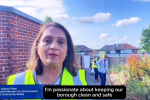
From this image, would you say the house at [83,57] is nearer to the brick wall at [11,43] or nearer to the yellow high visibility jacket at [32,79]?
the brick wall at [11,43]

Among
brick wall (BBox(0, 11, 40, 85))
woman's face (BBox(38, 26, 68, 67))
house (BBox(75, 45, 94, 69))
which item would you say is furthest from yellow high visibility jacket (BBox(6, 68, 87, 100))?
house (BBox(75, 45, 94, 69))

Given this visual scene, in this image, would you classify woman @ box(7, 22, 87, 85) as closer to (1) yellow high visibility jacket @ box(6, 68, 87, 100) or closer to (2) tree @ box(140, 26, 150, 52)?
(1) yellow high visibility jacket @ box(6, 68, 87, 100)

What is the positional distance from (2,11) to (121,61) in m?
6.58

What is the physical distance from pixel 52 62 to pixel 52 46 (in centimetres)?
15

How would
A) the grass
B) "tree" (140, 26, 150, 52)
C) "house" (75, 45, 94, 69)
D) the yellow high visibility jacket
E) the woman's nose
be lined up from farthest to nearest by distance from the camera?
"tree" (140, 26, 150, 52) < "house" (75, 45, 94, 69) < the grass < the yellow high visibility jacket < the woman's nose

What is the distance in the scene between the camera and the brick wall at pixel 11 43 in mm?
1807

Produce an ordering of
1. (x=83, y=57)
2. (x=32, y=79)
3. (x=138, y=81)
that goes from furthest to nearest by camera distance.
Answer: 1. (x=83, y=57)
2. (x=138, y=81)
3. (x=32, y=79)

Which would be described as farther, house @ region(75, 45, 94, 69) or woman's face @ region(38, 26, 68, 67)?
house @ region(75, 45, 94, 69)

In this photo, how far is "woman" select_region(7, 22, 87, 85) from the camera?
3.12ft

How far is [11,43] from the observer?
73.0 inches

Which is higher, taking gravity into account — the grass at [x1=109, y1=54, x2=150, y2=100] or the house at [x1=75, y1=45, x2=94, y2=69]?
the house at [x1=75, y1=45, x2=94, y2=69]

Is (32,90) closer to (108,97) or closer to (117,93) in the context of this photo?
(108,97)

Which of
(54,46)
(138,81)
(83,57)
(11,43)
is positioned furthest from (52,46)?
(138,81)

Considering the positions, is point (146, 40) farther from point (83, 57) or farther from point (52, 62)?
point (52, 62)
